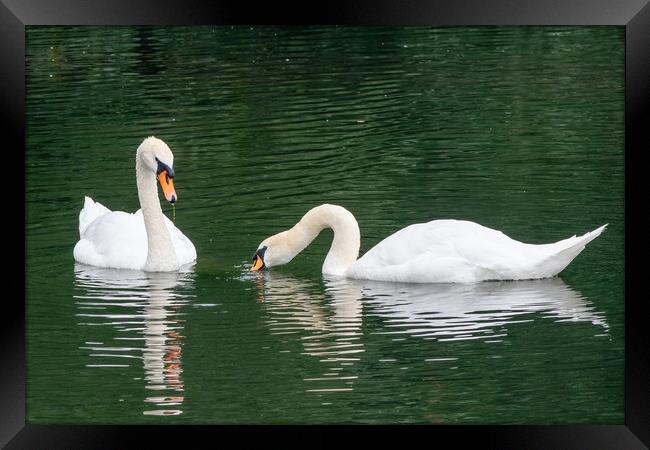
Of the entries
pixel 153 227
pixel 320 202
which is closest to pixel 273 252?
pixel 320 202

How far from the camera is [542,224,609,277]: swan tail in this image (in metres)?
13.5

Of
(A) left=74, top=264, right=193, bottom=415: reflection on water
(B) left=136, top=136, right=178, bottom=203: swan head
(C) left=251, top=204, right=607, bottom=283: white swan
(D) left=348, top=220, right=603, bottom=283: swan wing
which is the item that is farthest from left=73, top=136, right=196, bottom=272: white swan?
(D) left=348, top=220, right=603, bottom=283: swan wing

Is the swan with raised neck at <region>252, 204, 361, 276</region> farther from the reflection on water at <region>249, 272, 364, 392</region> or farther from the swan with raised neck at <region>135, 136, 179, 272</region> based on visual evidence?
the swan with raised neck at <region>135, 136, 179, 272</region>

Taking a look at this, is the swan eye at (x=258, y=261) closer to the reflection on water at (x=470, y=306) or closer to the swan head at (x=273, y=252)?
the swan head at (x=273, y=252)

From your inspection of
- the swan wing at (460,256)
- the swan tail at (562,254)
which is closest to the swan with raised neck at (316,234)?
the swan wing at (460,256)

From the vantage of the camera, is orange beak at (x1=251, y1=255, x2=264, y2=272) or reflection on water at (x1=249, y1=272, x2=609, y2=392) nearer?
reflection on water at (x1=249, y1=272, x2=609, y2=392)

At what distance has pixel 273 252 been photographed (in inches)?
578

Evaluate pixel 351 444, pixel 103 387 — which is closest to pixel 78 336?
pixel 103 387

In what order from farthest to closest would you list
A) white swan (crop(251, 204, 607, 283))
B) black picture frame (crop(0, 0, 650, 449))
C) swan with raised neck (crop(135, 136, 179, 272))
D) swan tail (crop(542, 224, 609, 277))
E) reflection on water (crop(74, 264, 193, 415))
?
swan with raised neck (crop(135, 136, 179, 272)), white swan (crop(251, 204, 607, 283)), swan tail (crop(542, 224, 609, 277)), reflection on water (crop(74, 264, 193, 415)), black picture frame (crop(0, 0, 650, 449))

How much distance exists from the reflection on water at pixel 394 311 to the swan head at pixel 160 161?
2.54 feet

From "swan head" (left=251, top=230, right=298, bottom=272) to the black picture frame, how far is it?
3.17 m

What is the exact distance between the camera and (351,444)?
11406 millimetres
